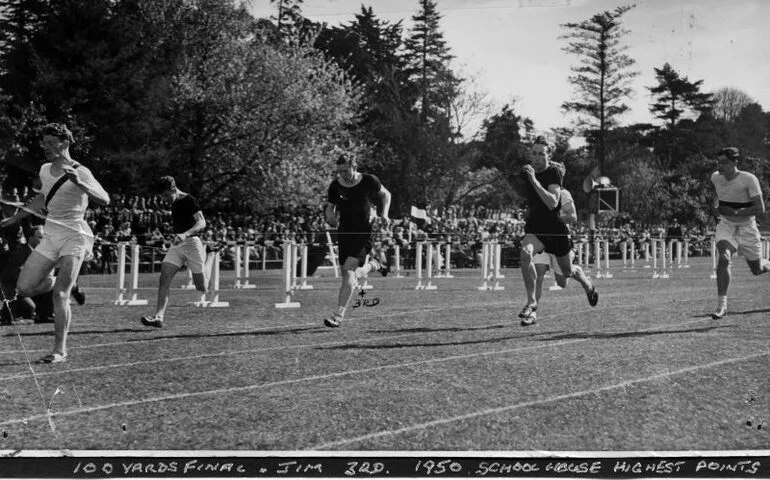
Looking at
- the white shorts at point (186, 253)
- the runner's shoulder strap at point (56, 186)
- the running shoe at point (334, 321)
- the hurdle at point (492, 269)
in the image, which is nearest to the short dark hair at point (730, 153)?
the running shoe at point (334, 321)

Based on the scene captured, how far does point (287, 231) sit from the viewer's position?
23.4 meters

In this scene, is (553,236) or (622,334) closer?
(622,334)

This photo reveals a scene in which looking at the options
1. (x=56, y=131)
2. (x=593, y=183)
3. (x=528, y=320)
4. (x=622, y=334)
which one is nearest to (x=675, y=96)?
(x=622, y=334)

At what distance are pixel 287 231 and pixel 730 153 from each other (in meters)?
15.6

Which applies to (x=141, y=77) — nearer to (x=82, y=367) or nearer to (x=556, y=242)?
(x=556, y=242)

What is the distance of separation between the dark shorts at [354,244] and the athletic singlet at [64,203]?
10.9 ft

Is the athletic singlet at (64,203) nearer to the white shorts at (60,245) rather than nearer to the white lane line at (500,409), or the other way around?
the white shorts at (60,245)

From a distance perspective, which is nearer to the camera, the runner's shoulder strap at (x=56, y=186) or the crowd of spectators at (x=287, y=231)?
the runner's shoulder strap at (x=56, y=186)

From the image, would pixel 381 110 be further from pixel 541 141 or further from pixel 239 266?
pixel 541 141

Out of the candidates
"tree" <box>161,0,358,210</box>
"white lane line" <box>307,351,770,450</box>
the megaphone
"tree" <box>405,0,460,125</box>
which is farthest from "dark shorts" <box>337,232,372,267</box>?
"tree" <box>161,0,358,210</box>

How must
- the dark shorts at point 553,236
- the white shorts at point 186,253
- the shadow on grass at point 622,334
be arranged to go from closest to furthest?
the shadow on grass at point 622,334 → the dark shorts at point 553,236 → the white shorts at point 186,253

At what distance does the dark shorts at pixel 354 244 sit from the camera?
377 inches

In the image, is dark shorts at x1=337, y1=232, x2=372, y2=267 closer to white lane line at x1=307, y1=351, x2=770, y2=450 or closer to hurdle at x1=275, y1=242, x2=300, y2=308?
hurdle at x1=275, y1=242, x2=300, y2=308

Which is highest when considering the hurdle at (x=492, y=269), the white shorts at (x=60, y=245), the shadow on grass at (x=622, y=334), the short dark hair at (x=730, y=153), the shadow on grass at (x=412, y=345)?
the short dark hair at (x=730, y=153)
